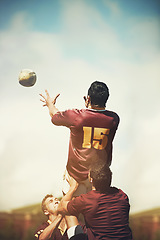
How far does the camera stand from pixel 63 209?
379cm

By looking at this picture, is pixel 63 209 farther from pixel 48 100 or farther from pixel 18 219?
pixel 18 219

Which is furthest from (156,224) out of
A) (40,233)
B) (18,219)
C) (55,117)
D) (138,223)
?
(55,117)

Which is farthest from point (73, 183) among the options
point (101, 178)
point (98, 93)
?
point (98, 93)

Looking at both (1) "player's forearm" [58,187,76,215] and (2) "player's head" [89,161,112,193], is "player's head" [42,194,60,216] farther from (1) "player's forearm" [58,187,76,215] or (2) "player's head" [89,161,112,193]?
(2) "player's head" [89,161,112,193]

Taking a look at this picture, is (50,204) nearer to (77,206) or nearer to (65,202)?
(65,202)

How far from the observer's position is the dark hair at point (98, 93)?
3.91 m

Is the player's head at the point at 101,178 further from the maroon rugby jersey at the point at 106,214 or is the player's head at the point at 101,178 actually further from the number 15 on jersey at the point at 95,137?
the number 15 on jersey at the point at 95,137

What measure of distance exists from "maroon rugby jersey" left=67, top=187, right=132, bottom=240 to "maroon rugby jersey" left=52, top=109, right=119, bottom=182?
25.3 inches

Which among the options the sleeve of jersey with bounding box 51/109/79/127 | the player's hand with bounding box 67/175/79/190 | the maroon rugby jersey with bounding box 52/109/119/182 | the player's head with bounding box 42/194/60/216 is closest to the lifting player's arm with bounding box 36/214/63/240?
the player's head with bounding box 42/194/60/216

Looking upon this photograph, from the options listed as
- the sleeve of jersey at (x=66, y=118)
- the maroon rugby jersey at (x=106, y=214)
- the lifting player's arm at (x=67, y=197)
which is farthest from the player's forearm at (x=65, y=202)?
the sleeve of jersey at (x=66, y=118)

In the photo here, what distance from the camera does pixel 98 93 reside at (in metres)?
3.91

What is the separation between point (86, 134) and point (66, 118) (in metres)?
0.30

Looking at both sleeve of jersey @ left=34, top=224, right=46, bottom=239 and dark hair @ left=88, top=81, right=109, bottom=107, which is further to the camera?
sleeve of jersey @ left=34, top=224, right=46, bottom=239

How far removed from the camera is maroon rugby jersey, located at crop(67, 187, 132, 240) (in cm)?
329
